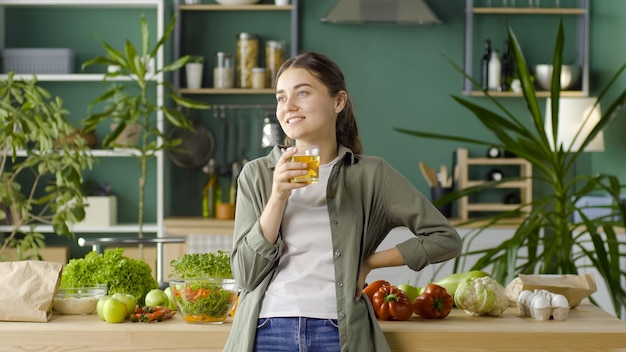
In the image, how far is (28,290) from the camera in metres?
2.35

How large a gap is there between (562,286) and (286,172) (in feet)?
3.10

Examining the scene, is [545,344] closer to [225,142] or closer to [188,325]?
[188,325]

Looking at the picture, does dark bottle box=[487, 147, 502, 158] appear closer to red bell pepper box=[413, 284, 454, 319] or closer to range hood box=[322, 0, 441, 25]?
range hood box=[322, 0, 441, 25]

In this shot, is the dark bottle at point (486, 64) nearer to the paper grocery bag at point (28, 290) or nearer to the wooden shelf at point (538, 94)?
the wooden shelf at point (538, 94)

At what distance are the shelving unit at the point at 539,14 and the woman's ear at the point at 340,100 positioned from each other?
3654 millimetres

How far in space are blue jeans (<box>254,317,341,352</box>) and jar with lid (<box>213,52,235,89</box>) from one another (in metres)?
3.80

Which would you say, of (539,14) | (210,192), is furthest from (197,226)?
(539,14)

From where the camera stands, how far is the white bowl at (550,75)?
5.72 meters

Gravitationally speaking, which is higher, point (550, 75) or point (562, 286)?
point (550, 75)

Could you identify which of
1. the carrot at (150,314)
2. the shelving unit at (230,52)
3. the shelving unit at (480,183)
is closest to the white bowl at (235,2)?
the shelving unit at (230,52)

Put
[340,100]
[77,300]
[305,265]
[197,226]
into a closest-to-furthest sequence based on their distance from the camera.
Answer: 1. [305,265]
2. [340,100]
3. [77,300]
4. [197,226]

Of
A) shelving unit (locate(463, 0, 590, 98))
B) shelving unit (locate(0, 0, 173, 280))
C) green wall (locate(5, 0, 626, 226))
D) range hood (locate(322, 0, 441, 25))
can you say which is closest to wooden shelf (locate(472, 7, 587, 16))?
shelving unit (locate(463, 0, 590, 98))

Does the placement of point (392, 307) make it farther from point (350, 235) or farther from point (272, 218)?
point (272, 218)

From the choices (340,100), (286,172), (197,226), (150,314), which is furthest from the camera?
(197,226)
